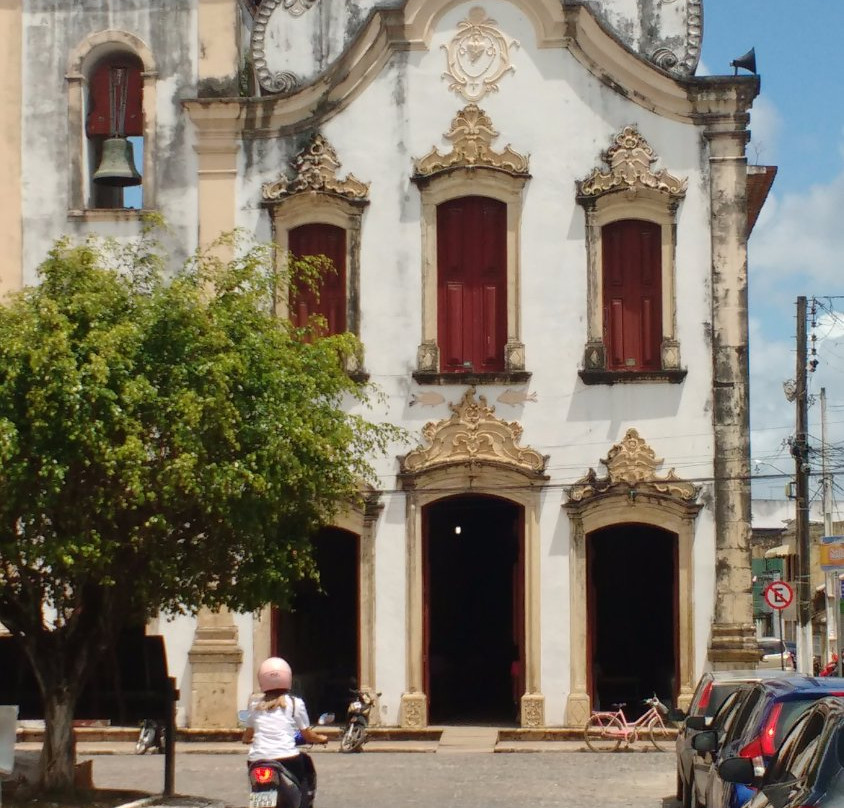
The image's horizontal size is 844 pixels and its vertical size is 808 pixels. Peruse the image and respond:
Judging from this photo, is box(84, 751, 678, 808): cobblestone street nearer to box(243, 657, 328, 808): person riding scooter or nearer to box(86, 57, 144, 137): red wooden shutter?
box(243, 657, 328, 808): person riding scooter

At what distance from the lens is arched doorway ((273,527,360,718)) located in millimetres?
29016

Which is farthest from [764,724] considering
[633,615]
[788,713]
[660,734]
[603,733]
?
[633,615]

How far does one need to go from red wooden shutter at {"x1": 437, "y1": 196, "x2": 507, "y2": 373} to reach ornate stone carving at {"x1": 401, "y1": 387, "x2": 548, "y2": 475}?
2.42 feet

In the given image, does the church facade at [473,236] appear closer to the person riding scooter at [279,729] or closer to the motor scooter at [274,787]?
the person riding scooter at [279,729]

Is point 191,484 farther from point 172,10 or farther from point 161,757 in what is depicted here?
point 172,10

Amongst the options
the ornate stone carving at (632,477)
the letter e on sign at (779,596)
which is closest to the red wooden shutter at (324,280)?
the ornate stone carving at (632,477)

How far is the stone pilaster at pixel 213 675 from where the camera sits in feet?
91.6

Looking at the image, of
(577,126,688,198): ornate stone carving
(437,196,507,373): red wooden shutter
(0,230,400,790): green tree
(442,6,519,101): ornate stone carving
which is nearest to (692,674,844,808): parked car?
(0,230,400,790): green tree

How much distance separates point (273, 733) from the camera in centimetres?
1365

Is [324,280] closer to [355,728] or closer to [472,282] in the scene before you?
[472,282]

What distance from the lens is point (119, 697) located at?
20.1 meters

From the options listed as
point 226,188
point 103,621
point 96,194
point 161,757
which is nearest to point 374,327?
point 226,188

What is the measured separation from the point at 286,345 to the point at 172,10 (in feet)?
34.3

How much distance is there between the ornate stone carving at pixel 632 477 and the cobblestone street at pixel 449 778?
3886 millimetres
